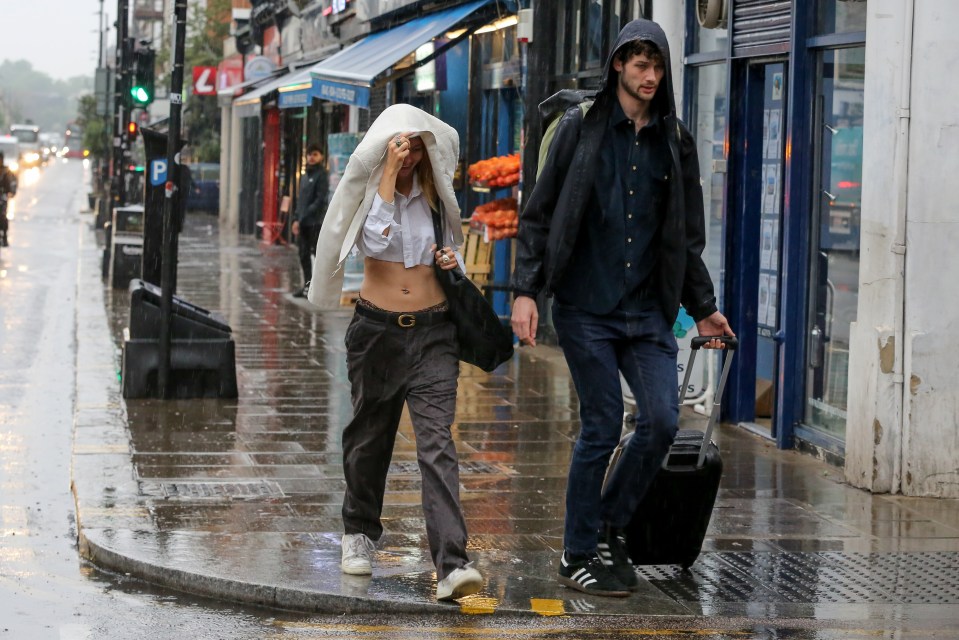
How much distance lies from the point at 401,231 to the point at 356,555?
51.3 inches

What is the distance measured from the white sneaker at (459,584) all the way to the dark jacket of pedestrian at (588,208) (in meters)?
1.07

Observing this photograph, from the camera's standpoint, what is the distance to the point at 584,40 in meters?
15.1

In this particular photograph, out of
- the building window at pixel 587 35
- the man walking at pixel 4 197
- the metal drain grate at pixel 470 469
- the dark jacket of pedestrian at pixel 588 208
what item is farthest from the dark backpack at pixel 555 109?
the man walking at pixel 4 197

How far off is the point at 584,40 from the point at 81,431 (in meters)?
6.77

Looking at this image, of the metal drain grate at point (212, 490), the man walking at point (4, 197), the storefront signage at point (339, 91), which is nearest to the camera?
the metal drain grate at point (212, 490)

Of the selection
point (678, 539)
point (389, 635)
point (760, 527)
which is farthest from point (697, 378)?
point (389, 635)

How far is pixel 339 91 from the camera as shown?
18.3m

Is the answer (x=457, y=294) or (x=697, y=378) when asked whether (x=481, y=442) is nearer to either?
(x=697, y=378)

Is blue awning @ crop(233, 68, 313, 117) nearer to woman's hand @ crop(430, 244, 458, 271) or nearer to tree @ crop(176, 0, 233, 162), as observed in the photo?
woman's hand @ crop(430, 244, 458, 271)

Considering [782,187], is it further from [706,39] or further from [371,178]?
[371,178]

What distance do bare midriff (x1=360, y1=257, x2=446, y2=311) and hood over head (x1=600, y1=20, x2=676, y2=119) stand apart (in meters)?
1.00

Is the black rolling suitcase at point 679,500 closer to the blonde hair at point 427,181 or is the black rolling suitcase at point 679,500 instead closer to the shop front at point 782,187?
the blonde hair at point 427,181

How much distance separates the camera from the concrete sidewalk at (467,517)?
640 cm

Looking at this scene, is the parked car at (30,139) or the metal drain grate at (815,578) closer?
the metal drain grate at (815,578)
